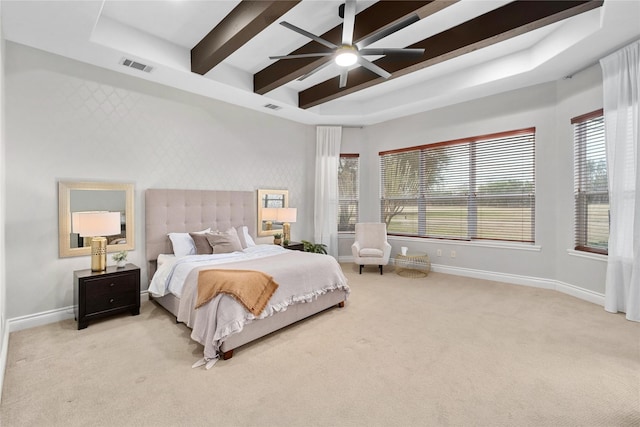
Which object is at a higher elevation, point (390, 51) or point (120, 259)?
point (390, 51)

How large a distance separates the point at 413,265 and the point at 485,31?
12.8 feet

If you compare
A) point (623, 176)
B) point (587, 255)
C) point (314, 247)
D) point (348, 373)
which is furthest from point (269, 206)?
point (623, 176)

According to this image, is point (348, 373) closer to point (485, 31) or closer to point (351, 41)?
point (351, 41)

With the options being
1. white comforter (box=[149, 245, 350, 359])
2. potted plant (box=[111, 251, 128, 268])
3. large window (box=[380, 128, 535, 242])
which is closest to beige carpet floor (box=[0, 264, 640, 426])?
white comforter (box=[149, 245, 350, 359])

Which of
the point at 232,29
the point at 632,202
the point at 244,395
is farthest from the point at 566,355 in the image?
the point at 232,29

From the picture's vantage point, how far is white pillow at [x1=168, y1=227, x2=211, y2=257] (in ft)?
12.7

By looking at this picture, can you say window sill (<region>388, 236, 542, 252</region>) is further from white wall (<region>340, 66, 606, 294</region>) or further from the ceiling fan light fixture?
the ceiling fan light fixture

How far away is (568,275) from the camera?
4.17 meters

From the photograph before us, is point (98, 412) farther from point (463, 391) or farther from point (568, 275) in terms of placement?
point (568, 275)

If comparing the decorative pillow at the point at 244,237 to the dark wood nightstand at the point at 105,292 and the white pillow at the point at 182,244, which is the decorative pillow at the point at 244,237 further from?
the dark wood nightstand at the point at 105,292

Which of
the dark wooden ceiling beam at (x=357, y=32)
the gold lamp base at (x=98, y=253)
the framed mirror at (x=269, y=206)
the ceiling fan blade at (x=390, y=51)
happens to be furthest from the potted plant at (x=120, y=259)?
the ceiling fan blade at (x=390, y=51)

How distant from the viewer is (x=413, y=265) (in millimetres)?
5770

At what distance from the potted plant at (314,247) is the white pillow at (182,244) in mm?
2058

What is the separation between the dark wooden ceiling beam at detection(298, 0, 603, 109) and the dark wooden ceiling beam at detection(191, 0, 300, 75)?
1.82 meters
